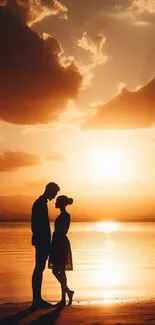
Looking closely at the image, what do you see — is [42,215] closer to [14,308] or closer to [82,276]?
[14,308]

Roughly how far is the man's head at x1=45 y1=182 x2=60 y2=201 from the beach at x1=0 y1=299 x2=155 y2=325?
213cm

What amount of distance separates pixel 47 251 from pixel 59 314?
1.43m

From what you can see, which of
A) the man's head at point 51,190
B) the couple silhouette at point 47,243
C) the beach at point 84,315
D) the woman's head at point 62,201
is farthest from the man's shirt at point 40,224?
the beach at point 84,315

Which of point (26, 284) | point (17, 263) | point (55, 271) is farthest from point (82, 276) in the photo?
point (55, 271)

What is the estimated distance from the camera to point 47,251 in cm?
1038

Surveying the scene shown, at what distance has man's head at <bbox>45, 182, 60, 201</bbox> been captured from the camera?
10.3 m

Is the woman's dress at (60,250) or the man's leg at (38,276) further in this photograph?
the woman's dress at (60,250)

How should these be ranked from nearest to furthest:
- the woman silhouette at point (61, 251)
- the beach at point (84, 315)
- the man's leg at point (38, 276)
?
the beach at point (84, 315)
the man's leg at point (38, 276)
the woman silhouette at point (61, 251)

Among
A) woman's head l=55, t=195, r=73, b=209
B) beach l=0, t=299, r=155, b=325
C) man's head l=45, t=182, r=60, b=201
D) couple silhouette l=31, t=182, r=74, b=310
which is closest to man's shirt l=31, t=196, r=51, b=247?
couple silhouette l=31, t=182, r=74, b=310

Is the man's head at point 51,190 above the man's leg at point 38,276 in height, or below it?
above

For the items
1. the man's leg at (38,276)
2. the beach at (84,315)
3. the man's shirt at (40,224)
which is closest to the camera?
the beach at (84,315)

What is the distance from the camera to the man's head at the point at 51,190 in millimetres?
10311

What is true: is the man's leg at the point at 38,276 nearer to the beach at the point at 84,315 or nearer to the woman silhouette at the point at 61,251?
the beach at the point at 84,315

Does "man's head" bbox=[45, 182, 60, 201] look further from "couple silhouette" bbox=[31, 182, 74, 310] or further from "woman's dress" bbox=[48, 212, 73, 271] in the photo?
"woman's dress" bbox=[48, 212, 73, 271]
